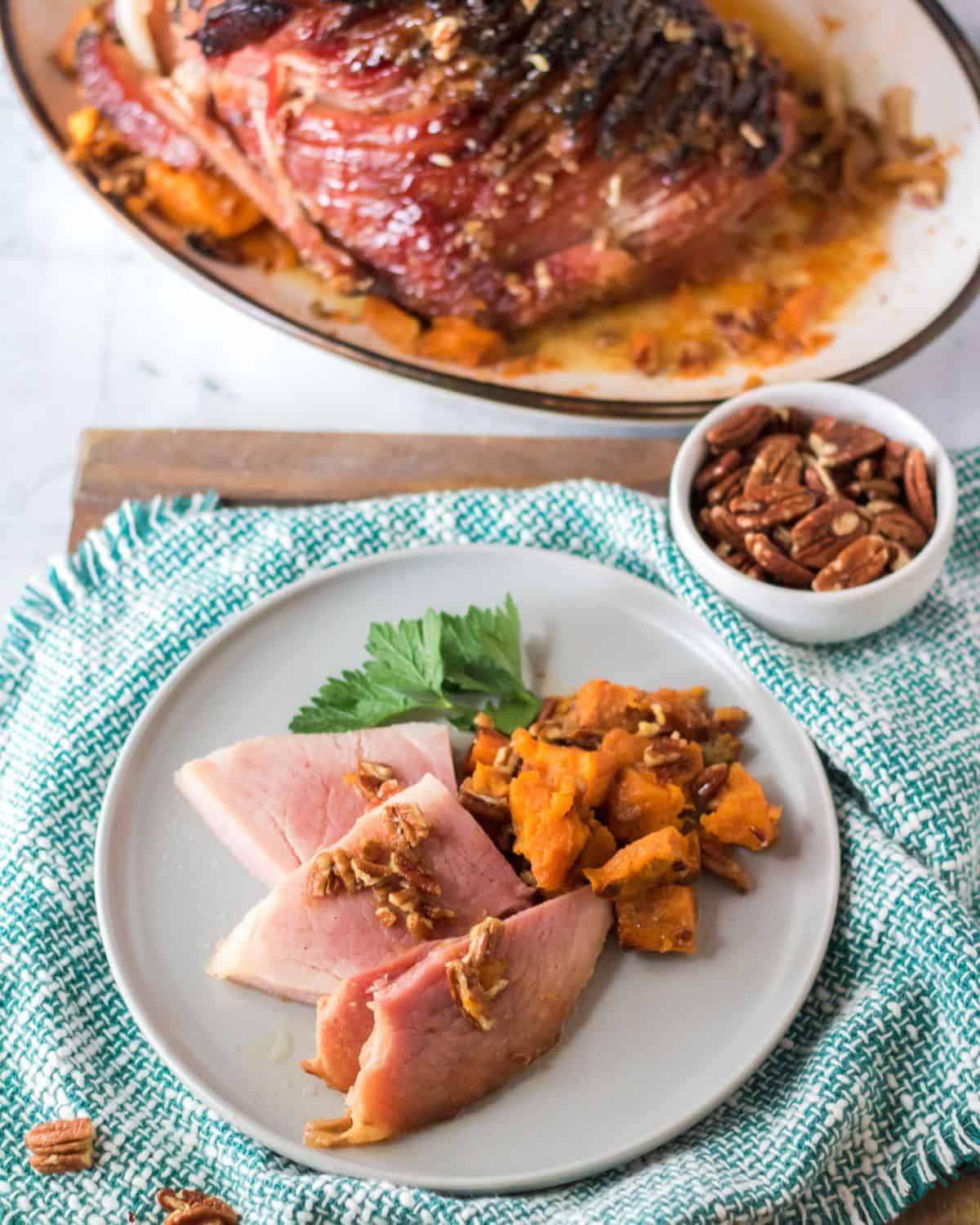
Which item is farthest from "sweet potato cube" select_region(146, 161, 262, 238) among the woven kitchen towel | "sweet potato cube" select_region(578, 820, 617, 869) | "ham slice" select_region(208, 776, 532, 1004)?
"sweet potato cube" select_region(578, 820, 617, 869)

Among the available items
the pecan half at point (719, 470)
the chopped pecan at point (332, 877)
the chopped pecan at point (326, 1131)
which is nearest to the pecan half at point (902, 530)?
the pecan half at point (719, 470)

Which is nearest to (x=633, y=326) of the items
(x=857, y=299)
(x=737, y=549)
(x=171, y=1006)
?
(x=857, y=299)

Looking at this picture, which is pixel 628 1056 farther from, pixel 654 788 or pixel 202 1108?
pixel 202 1108

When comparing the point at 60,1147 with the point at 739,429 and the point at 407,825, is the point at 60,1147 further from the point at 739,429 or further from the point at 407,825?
the point at 739,429

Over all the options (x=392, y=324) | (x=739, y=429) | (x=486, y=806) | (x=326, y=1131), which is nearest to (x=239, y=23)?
(x=392, y=324)

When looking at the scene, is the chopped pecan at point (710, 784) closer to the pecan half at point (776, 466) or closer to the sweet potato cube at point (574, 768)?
the sweet potato cube at point (574, 768)

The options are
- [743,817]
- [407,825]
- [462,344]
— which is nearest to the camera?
[407,825]

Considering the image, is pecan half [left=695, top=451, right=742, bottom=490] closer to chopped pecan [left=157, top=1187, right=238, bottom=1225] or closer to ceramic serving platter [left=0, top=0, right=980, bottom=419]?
ceramic serving platter [left=0, top=0, right=980, bottom=419]
